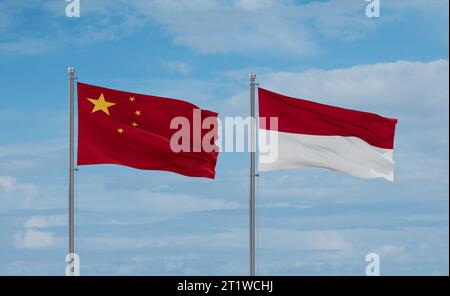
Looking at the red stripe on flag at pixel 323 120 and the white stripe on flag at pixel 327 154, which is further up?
the red stripe on flag at pixel 323 120

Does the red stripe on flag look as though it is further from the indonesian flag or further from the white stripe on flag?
the white stripe on flag

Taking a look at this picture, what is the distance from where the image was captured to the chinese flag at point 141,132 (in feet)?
80.4

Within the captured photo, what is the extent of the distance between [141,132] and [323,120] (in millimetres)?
5603

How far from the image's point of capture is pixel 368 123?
82.9ft

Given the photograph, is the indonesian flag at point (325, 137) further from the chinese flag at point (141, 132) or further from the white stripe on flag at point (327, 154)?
the chinese flag at point (141, 132)

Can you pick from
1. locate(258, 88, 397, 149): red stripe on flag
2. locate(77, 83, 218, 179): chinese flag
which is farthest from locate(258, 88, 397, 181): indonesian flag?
locate(77, 83, 218, 179): chinese flag

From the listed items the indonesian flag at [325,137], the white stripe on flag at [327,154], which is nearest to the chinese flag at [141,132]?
the white stripe on flag at [327,154]

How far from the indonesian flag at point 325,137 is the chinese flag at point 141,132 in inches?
71.6

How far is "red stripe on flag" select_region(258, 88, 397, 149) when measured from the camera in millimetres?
24766

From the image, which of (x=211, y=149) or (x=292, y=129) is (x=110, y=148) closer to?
(x=211, y=149)

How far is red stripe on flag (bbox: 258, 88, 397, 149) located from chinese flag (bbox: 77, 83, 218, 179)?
6.01ft
